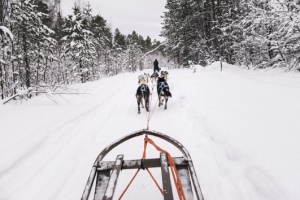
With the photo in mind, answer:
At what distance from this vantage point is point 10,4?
717 centimetres

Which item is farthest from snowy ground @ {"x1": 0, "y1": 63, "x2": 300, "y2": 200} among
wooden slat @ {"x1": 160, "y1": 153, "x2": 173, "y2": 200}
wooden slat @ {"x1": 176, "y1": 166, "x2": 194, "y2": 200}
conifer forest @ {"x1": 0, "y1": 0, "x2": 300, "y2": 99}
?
conifer forest @ {"x1": 0, "y1": 0, "x2": 300, "y2": 99}

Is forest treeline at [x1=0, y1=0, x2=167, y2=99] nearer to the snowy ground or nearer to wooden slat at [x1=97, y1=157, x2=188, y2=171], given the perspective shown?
the snowy ground

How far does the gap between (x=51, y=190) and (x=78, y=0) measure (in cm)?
3262

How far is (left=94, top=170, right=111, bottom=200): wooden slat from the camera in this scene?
70.6 inches

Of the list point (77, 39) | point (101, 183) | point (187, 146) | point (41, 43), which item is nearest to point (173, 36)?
point (77, 39)

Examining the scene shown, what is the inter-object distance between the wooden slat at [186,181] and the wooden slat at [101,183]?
0.85 metres

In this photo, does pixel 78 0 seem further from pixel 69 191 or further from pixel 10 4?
pixel 69 191

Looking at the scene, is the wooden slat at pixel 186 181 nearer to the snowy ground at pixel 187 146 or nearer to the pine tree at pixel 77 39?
the snowy ground at pixel 187 146

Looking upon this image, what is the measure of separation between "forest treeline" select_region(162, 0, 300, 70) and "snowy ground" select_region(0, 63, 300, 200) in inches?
146

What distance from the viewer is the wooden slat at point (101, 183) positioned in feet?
5.89

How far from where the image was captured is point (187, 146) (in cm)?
361

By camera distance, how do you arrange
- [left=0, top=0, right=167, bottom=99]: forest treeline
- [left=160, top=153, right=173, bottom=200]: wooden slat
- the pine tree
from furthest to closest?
the pine tree
[left=0, top=0, right=167, bottom=99]: forest treeline
[left=160, top=153, right=173, bottom=200]: wooden slat

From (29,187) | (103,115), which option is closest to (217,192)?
(29,187)

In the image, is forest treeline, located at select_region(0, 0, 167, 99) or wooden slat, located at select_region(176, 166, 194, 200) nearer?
wooden slat, located at select_region(176, 166, 194, 200)
